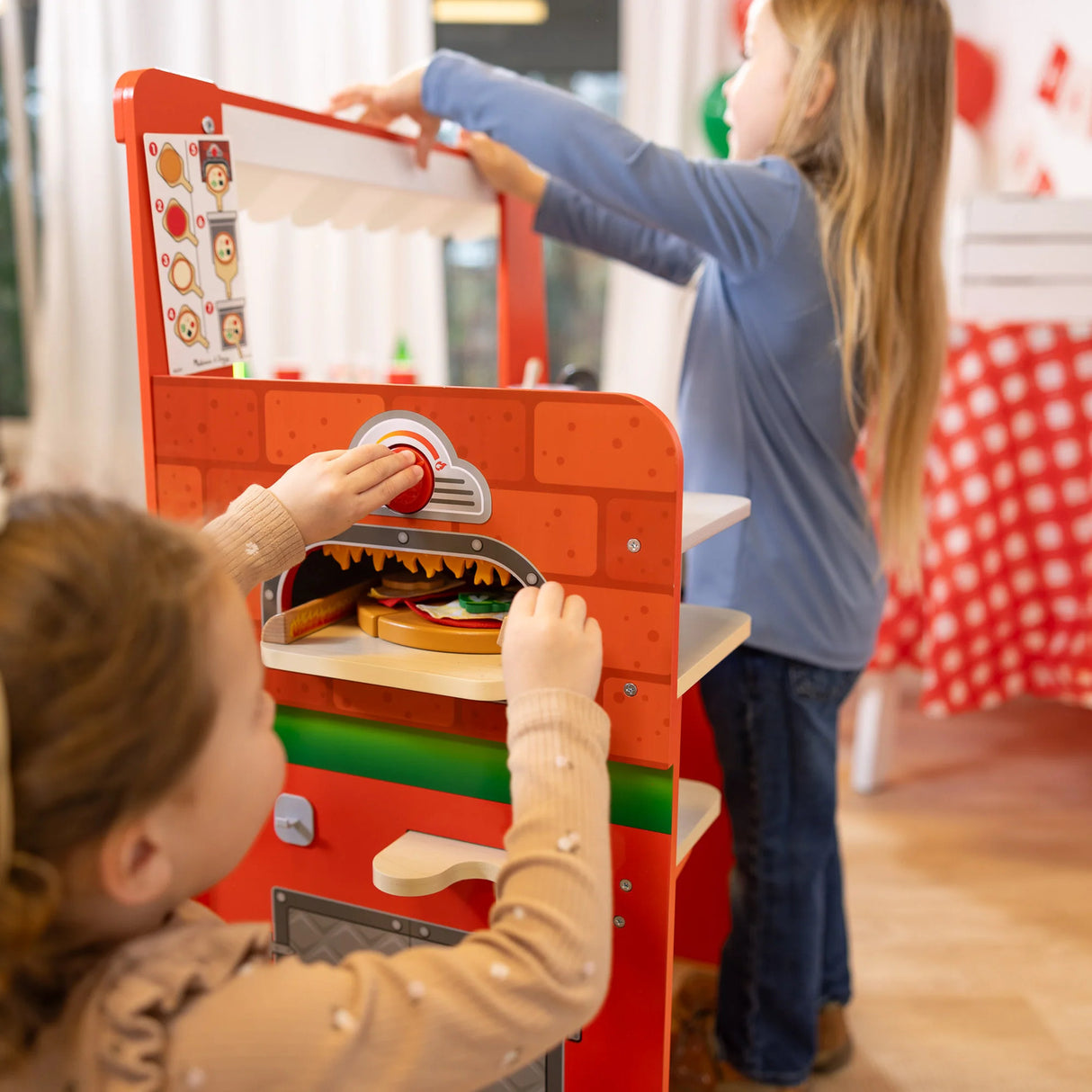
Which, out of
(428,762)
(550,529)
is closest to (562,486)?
(550,529)

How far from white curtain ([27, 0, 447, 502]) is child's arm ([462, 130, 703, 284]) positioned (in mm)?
1066

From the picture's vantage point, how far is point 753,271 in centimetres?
105

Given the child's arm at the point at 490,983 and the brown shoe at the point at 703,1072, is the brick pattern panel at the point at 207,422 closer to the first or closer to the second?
the child's arm at the point at 490,983

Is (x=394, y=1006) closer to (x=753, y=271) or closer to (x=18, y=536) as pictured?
(x=18, y=536)

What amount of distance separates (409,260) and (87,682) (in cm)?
216

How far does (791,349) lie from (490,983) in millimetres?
722

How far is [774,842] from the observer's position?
1149mm

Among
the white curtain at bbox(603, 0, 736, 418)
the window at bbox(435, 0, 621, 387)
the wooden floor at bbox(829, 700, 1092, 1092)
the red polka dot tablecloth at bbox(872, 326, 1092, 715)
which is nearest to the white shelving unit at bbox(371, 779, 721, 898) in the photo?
the wooden floor at bbox(829, 700, 1092, 1092)

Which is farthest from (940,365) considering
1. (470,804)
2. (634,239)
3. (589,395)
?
(470,804)

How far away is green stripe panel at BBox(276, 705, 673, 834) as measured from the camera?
2.59ft

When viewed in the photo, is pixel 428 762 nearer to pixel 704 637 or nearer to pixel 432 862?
pixel 432 862

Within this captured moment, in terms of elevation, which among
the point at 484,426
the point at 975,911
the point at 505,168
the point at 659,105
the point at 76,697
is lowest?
the point at 975,911

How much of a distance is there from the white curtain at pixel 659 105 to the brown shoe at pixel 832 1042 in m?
1.39

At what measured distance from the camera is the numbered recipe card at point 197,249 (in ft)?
2.84
